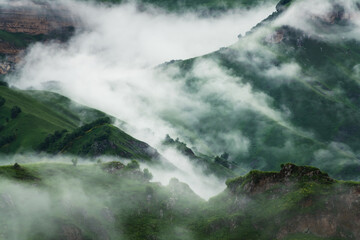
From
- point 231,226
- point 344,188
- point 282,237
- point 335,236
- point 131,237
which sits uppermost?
point 344,188

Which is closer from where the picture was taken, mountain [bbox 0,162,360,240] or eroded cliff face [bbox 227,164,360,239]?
eroded cliff face [bbox 227,164,360,239]

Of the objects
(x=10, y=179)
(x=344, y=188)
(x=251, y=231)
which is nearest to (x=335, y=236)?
(x=344, y=188)

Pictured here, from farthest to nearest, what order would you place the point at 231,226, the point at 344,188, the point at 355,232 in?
the point at 231,226, the point at 344,188, the point at 355,232

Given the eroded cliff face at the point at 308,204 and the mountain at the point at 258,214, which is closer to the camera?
the eroded cliff face at the point at 308,204

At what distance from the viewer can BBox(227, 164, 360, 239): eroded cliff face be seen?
168375 mm

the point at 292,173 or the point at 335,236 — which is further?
the point at 292,173

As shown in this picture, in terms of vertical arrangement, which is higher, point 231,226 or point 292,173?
point 292,173

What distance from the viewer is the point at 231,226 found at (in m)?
193

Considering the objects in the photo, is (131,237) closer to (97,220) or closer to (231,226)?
(97,220)

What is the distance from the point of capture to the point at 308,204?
584ft

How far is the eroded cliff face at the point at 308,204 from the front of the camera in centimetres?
16838

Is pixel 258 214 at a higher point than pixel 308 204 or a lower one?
lower

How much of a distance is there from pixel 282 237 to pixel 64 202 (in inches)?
3895

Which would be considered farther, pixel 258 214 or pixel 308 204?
pixel 258 214
